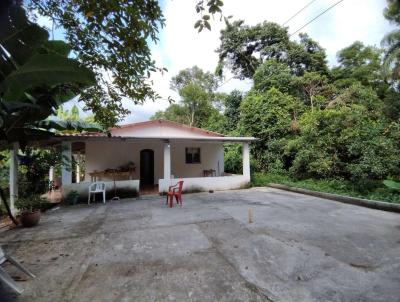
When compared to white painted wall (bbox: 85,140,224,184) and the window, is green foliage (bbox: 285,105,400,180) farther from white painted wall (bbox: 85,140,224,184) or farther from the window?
the window

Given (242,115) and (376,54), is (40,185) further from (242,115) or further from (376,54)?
(376,54)

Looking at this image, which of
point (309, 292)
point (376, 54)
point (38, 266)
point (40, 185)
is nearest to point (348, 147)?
point (309, 292)

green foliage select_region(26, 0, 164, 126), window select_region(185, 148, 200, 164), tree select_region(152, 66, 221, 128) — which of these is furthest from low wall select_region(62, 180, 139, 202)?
tree select_region(152, 66, 221, 128)

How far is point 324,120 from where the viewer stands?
11.1 metres

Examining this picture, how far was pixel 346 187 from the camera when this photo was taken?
389 inches

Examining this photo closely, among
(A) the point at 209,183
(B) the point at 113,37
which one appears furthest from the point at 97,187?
(B) the point at 113,37

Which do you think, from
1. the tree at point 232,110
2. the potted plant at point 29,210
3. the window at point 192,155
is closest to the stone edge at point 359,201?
the window at point 192,155

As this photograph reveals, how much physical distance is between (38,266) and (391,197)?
382 inches

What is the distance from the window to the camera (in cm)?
1456

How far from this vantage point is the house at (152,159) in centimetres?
1020

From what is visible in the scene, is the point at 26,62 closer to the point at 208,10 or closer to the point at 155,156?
the point at 208,10

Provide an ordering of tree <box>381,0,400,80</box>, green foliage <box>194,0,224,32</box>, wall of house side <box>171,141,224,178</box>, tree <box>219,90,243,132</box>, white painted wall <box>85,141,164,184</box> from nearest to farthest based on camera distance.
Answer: green foliage <box>194,0,224,32</box>, white painted wall <box>85,141,164,184</box>, tree <box>381,0,400,80</box>, wall of house side <box>171,141,224,178</box>, tree <box>219,90,243,132</box>

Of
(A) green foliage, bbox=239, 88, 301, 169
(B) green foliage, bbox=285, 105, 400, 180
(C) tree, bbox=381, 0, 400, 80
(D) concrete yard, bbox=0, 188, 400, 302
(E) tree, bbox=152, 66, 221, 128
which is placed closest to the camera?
(D) concrete yard, bbox=0, 188, 400, 302

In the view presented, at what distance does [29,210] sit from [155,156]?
777 centimetres
